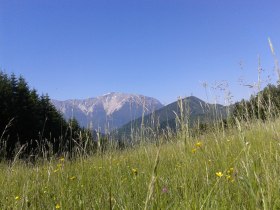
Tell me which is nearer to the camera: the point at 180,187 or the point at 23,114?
the point at 180,187

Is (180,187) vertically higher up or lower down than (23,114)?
lower down

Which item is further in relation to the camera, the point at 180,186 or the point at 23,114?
the point at 23,114

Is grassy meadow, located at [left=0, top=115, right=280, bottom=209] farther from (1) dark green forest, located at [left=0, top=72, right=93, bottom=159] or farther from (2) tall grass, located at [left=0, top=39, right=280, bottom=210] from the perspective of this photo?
(1) dark green forest, located at [left=0, top=72, right=93, bottom=159]

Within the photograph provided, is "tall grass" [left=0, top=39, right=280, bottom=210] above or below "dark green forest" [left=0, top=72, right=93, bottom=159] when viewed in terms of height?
below

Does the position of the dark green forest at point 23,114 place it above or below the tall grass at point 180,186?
above

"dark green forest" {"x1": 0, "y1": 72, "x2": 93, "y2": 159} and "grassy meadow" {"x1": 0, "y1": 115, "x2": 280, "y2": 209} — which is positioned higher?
"dark green forest" {"x1": 0, "y1": 72, "x2": 93, "y2": 159}

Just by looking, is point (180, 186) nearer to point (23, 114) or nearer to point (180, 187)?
point (180, 187)

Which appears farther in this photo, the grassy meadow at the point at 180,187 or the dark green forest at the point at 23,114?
the dark green forest at the point at 23,114

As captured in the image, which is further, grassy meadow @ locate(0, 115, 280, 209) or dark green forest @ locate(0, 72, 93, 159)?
dark green forest @ locate(0, 72, 93, 159)

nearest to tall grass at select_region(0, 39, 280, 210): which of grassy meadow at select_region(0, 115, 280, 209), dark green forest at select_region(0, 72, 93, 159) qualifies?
grassy meadow at select_region(0, 115, 280, 209)

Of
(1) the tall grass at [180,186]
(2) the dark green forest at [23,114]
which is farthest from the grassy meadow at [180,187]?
(2) the dark green forest at [23,114]

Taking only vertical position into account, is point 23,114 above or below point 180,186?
above

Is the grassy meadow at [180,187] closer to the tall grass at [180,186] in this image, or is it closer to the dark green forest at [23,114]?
the tall grass at [180,186]

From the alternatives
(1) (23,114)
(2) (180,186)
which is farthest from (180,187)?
(1) (23,114)
